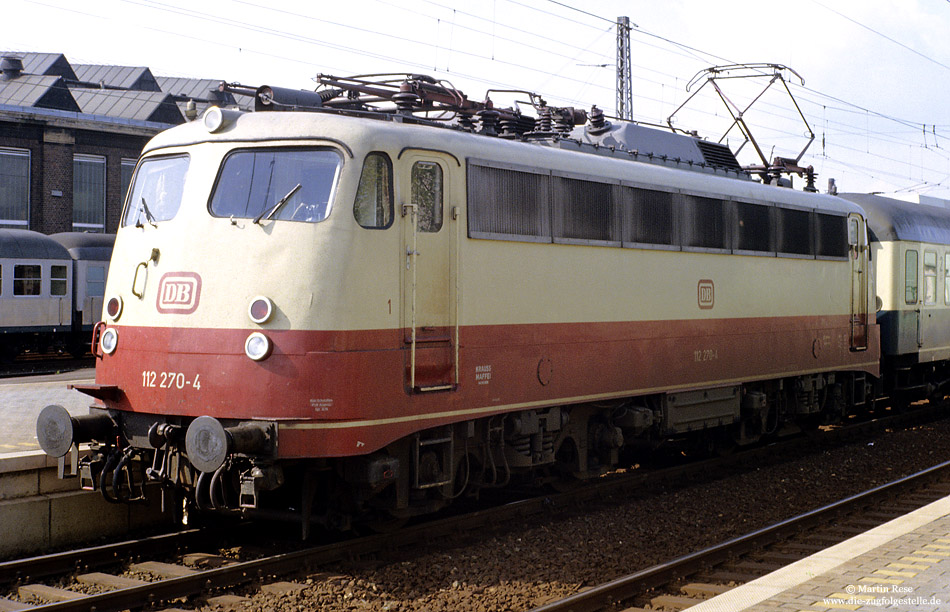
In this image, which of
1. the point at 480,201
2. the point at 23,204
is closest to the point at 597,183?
the point at 480,201

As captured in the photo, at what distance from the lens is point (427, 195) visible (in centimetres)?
827

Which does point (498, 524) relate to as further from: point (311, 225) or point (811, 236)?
point (811, 236)

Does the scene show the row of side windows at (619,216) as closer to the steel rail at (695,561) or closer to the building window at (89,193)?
the steel rail at (695,561)

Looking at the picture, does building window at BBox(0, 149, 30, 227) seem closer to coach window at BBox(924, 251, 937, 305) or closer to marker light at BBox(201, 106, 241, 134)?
coach window at BBox(924, 251, 937, 305)

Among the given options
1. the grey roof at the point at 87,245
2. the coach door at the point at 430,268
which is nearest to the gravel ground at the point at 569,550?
the coach door at the point at 430,268

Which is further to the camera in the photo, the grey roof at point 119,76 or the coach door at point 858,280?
the grey roof at point 119,76

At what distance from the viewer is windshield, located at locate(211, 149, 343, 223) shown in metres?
7.72

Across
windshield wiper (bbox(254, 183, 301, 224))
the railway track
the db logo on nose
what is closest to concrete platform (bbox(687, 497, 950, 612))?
the railway track

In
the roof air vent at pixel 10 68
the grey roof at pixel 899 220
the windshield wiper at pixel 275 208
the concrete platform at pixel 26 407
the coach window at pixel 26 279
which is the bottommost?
the concrete platform at pixel 26 407

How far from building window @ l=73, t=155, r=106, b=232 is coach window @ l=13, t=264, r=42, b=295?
1075 centimetres

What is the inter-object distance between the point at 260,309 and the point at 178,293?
0.87 meters

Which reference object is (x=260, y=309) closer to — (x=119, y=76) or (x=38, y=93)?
(x=38, y=93)

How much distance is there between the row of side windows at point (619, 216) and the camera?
8914 mm

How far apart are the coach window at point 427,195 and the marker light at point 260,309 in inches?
56.6
